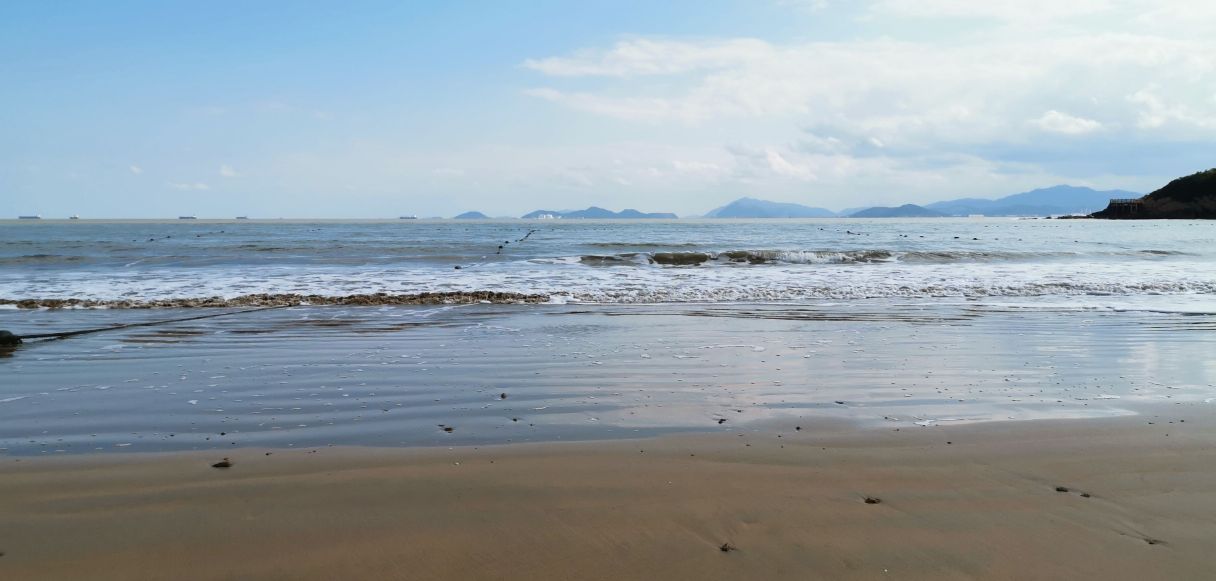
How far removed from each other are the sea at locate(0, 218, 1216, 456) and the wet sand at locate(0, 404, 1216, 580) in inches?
18.1

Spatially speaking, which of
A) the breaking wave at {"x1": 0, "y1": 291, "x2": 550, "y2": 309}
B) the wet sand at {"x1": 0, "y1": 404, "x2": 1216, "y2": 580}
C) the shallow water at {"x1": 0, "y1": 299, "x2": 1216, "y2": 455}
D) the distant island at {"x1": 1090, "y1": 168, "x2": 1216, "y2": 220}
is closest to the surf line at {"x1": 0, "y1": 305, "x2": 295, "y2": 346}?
the shallow water at {"x1": 0, "y1": 299, "x2": 1216, "y2": 455}

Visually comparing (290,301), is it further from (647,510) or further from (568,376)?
(647,510)

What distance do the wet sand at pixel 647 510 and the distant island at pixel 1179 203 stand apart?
99424 mm

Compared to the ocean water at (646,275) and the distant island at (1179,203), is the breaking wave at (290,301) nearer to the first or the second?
the ocean water at (646,275)

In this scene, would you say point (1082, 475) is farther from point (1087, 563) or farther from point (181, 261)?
point (181, 261)

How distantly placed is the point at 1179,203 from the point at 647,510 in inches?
4247

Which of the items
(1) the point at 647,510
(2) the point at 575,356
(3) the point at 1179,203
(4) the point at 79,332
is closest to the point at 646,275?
(2) the point at 575,356

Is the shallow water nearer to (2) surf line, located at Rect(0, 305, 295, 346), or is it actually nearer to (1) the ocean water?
(2) surf line, located at Rect(0, 305, 295, 346)

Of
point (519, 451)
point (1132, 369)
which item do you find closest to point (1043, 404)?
point (1132, 369)

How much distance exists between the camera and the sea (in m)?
5.19

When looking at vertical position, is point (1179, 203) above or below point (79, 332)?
above

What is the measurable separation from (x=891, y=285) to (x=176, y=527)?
15.1 metres

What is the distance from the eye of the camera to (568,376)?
6.80 m

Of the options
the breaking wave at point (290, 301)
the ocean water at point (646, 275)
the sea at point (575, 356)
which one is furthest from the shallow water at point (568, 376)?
the ocean water at point (646, 275)
